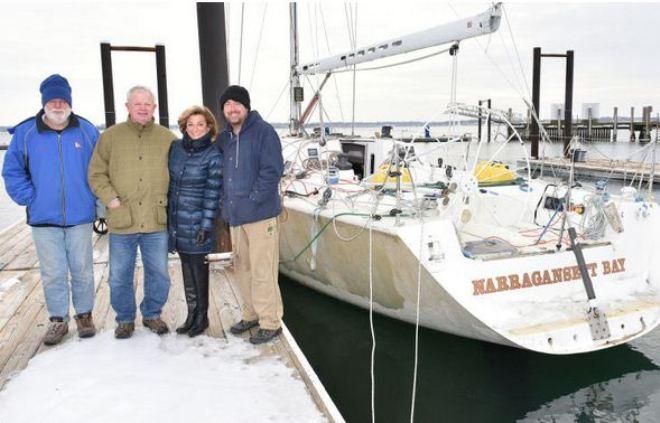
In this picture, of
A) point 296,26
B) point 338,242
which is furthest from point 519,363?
point 296,26

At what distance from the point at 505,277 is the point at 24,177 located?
3.42 m

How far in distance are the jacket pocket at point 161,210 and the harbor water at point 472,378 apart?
1.94m

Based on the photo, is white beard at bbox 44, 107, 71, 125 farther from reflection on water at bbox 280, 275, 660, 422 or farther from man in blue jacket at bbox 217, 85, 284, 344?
reflection on water at bbox 280, 275, 660, 422

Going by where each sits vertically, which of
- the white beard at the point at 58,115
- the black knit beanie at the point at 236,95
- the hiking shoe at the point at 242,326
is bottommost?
the hiking shoe at the point at 242,326

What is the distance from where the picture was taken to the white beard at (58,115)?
3.39 meters

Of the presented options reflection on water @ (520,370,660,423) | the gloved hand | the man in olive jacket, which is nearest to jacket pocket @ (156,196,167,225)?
the man in olive jacket

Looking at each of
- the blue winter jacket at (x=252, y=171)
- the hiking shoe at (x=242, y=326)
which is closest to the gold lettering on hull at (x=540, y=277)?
the hiking shoe at (x=242, y=326)

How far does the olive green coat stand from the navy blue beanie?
31 cm

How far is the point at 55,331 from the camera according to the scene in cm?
367

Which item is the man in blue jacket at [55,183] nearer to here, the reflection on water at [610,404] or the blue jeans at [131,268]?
the blue jeans at [131,268]

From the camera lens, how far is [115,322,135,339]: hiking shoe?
3.74 m

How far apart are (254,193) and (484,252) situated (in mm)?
1956

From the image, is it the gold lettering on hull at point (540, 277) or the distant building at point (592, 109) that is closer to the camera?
the gold lettering on hull at point (540, 277)

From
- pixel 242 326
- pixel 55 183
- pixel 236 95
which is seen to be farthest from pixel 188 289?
pixel 236 95
